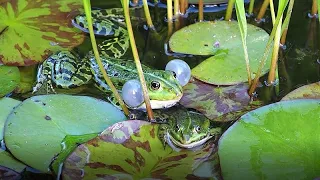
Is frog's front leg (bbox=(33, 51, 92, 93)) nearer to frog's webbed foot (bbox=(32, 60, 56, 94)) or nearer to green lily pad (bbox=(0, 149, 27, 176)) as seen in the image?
frog's webbed foot (bbox=(32, 60, 56, 94))

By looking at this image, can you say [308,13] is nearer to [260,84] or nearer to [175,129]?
[260,84]

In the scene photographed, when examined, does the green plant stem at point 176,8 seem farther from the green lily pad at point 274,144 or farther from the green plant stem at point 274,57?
the green lily pad at point 274,144

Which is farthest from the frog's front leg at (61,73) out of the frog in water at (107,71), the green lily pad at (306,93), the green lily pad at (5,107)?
the green lily pad at (306,93)

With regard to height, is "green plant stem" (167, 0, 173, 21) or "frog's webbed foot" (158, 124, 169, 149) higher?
"green plant stem" (167, 0, 173, 21)

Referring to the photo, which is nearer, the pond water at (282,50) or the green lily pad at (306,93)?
the green lily pad at (306,93)

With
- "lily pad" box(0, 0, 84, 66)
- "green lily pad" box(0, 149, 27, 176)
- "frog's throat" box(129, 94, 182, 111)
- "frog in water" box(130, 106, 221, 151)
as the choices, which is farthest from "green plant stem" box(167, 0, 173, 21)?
"green lily pad" box(0, 149, 27, 176)

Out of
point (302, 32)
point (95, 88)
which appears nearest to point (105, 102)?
point (95, 88)
